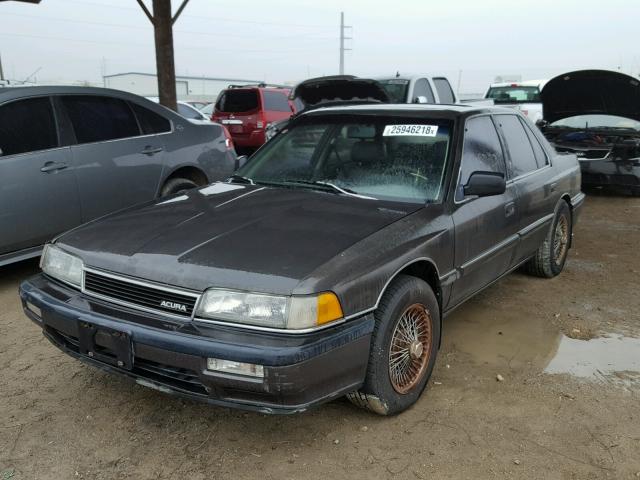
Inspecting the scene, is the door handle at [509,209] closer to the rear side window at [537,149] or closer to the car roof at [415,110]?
the car roof at [415,110]

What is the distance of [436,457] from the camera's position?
2.55 metres

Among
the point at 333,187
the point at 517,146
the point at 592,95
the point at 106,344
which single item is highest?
the point at 592,95

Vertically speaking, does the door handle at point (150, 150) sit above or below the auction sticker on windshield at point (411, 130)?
below

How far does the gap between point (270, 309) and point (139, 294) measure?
625 millimetres

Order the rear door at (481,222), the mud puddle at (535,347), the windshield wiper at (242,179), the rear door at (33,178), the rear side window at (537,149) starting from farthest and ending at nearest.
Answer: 1. the rear side window at (537,149)
2. the rear door at (33,178)
3. the windshield wiper at (242,179)
4. the mud puddle at (535,347)
5. the rear door at (481,222)

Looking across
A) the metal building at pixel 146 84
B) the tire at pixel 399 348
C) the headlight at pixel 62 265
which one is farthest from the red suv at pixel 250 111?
the metal building at pixel 146 84

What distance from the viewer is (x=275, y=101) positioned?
1242 centimetres

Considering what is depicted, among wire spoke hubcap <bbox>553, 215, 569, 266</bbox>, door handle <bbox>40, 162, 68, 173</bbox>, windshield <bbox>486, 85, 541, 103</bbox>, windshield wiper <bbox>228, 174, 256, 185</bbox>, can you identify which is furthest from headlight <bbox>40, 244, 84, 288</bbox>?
windshield <bbox>486, 85, 541, 103</bbox>

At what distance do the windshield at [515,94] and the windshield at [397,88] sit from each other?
23.3 ft

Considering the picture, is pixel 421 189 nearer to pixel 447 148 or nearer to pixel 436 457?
pixel 447 148

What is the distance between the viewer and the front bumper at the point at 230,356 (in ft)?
7.34

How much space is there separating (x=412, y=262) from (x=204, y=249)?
38.7 inches

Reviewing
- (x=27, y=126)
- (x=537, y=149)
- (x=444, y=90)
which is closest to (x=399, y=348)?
(x=537, y=149)

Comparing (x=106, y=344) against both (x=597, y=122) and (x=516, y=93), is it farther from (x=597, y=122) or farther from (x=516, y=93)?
(x=516, y=93)
